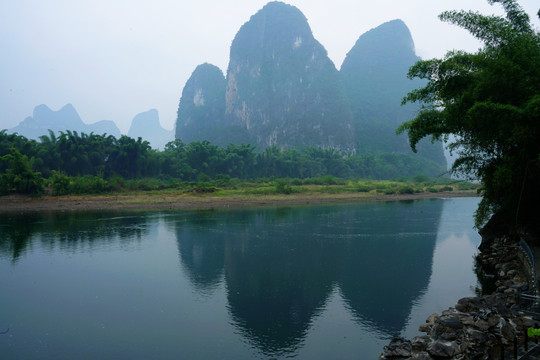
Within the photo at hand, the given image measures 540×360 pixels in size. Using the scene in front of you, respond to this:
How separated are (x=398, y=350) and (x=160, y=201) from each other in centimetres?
4064

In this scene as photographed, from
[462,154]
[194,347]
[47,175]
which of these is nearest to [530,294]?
[462,154]

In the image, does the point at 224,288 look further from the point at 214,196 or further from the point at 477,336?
the point at 214,196

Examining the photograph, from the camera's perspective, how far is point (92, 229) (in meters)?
26.6

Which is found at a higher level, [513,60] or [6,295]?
[513,60]

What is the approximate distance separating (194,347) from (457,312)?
21.8 feet

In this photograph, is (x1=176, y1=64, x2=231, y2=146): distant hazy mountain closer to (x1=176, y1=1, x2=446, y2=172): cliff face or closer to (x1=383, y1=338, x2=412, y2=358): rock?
(x1=176, y1=1, x2=446, y2=172): cliff face

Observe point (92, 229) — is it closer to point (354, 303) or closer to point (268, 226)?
point (268, 226)

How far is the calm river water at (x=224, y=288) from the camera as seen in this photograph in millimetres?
9391

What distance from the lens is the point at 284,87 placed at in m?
134

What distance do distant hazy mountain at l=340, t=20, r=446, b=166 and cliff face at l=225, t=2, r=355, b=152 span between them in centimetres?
1347

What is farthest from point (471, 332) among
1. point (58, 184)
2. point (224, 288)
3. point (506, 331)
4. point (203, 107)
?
point (203, 107)

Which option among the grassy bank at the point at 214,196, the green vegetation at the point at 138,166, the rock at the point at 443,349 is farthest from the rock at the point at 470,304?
the green vegetation at the point at 138,166

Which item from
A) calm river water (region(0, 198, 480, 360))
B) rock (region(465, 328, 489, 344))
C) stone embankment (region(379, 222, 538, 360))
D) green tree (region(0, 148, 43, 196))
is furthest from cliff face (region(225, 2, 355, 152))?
rock (region(465, 328, 489, 344))

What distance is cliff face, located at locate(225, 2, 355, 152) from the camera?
413 ft
